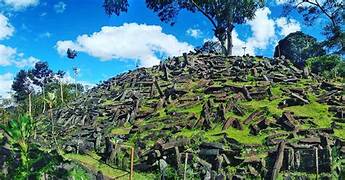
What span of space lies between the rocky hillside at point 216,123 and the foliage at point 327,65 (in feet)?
18.0

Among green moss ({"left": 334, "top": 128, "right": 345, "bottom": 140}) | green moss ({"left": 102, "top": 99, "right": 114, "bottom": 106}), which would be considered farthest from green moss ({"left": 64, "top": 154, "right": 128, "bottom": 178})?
green moss ({"left": 102, "top": 99, "right": 114, "bottom": 106})

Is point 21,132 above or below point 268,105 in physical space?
below

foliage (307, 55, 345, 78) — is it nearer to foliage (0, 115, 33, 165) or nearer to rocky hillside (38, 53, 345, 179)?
rocky hillside (38, 53, 345, 179)

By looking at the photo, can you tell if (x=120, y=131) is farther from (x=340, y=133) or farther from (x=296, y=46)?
(x=296, y=46)

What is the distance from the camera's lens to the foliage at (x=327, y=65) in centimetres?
3484

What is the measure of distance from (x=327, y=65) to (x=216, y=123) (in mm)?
19901

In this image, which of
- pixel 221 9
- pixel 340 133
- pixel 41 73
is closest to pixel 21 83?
pixel 41 73

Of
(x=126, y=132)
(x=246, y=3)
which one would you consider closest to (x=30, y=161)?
(x=126, y=132)

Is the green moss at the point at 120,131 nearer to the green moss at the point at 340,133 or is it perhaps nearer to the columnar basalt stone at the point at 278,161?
the columnar basalt stone at the point at 278,161

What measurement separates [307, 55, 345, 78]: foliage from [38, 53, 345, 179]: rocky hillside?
5483 millimetres

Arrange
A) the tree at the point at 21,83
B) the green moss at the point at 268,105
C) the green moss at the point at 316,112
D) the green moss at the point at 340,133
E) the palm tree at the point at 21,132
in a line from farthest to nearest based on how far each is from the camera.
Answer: the tree at the point at 21,83, the green moss at the point at 268,105, the green moss at the point at 316,112, the green moss at the point at 340,133, the palm tree at the point at 21,132

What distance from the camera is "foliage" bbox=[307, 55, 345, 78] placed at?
114 feet

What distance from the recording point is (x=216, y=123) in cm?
1977

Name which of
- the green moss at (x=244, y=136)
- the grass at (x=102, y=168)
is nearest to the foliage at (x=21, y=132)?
the grass at (x=102, y=168)
